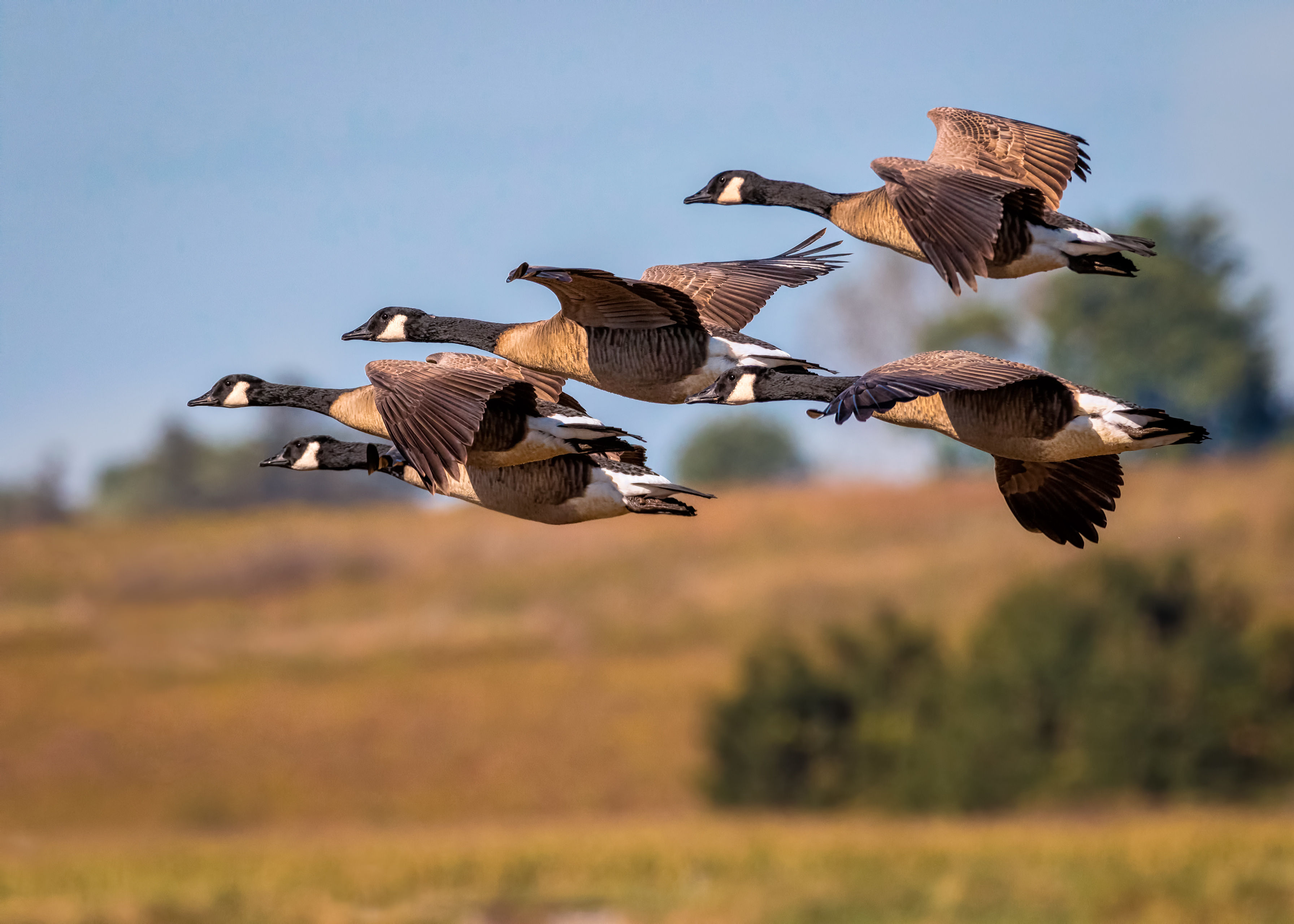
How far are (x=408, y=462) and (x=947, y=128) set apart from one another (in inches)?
200

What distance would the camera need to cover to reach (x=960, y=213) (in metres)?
8.77

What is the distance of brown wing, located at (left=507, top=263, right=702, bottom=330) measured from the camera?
29.5ft

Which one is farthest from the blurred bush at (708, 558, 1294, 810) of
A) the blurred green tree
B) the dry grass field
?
the blurred green tree

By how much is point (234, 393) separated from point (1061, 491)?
186 inches

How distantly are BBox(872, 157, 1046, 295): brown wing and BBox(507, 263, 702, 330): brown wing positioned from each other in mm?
1198

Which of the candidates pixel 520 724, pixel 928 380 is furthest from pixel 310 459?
pixel 520 724

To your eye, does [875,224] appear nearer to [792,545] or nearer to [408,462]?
[408,462]

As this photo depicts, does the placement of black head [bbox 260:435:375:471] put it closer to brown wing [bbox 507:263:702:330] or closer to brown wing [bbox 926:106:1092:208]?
brown wing [bbox 507:263:702:330]

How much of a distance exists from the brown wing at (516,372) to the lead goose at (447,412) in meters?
0.05

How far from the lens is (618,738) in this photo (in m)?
78.5

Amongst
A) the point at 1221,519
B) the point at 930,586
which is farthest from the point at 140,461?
the point at 1221,519

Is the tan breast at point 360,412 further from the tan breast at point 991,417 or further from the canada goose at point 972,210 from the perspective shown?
the tan breast at point 991,417

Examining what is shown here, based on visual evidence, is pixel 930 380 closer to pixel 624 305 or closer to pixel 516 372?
pixel 624 305

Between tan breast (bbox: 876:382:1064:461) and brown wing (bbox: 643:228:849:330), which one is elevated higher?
brown wing (bbox: 643:228:849:330)
